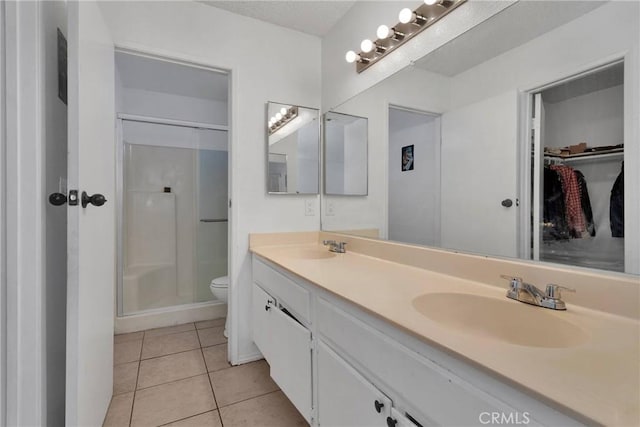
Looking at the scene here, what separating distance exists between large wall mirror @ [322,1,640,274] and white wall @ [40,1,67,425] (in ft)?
4.73

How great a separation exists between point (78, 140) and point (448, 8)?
1.52 meters

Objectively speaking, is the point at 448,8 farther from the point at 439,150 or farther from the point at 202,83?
the point at 202,83

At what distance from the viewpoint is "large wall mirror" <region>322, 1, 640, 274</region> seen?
2.51ft

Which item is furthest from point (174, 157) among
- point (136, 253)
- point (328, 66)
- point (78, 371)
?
point (78, 371)

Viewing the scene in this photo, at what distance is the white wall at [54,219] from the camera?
3.28 feet

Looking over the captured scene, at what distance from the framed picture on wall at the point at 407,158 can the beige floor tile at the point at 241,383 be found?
4.65 feet

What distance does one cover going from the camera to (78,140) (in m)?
0.98

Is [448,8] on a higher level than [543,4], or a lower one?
higher

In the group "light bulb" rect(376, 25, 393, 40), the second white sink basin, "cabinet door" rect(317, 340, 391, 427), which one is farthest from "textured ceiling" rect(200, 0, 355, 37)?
"cabinet door" rect(317, 340, 391, 427)

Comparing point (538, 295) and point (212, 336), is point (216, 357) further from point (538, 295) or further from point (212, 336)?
point (538, 295)

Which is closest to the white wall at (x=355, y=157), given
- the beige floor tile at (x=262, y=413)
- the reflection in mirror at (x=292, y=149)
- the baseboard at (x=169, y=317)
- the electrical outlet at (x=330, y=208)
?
the electrical outlet at (x=330, y=208)

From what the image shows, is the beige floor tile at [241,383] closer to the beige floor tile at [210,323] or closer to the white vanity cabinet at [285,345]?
the white vanity cabinet at [285,345]

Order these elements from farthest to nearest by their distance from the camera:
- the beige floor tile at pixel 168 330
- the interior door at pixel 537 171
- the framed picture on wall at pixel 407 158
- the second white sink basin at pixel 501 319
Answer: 1. the beige floor tile at pixel 168 330
2. the framed picture on wall at pixel 407 158
3. the interior door at pixel 537 171
4. the second white sink basin at pixel 501 319

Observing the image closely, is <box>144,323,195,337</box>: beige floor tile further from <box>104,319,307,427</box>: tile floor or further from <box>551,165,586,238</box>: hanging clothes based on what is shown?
<box>551,165,586,238</box>: hanging clothes
